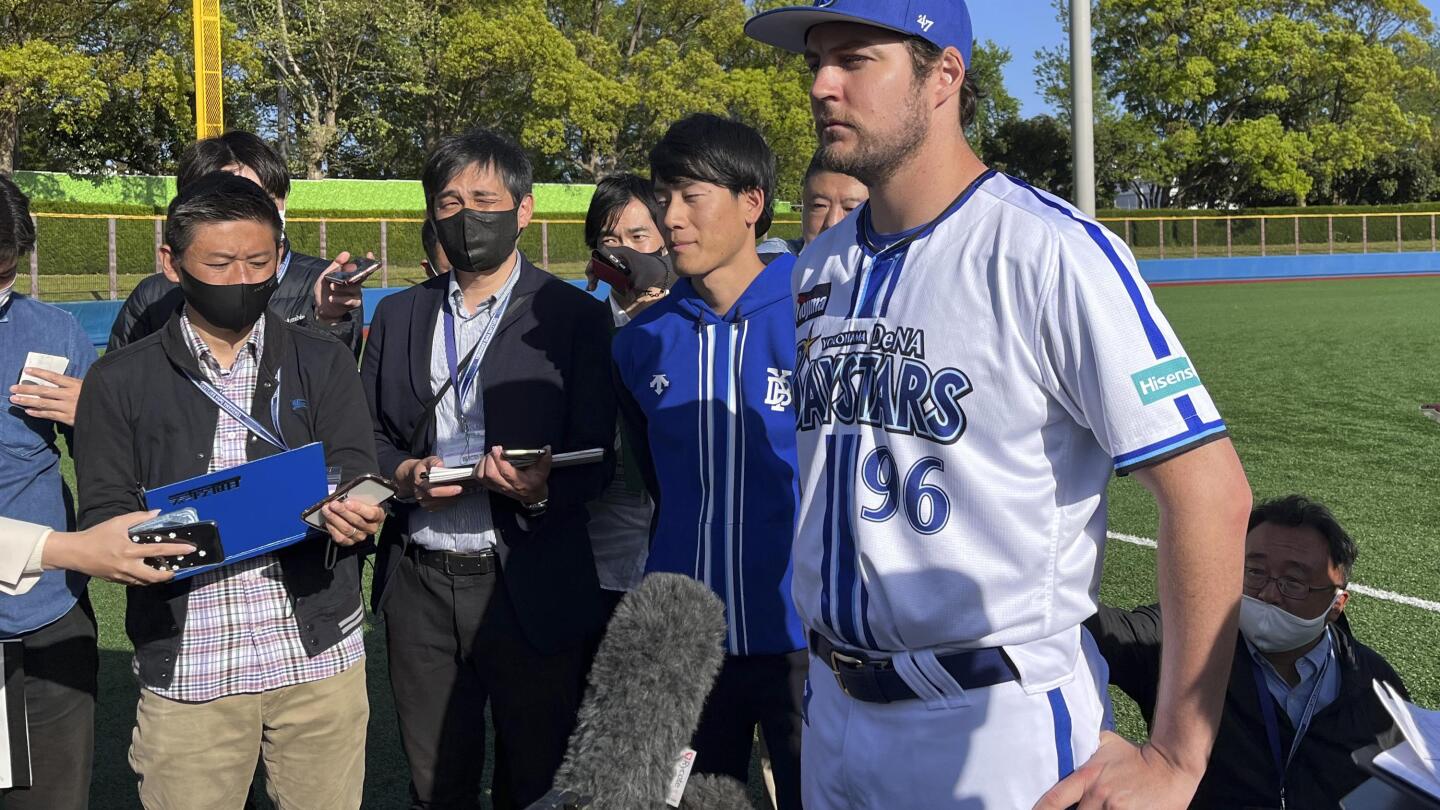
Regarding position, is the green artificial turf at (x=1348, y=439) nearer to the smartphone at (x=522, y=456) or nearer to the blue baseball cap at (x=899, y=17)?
the smartphone at (x=522, y=456)

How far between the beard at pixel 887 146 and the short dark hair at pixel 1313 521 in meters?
1.95

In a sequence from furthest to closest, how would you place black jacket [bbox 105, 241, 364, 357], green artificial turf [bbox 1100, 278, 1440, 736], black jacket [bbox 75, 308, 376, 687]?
green artificial turf [bbox 1100, 278, 1440, 736], black jacket [bbox 105, 241, 364, 357], black jacket [bbox 75, 308, 376, 687]

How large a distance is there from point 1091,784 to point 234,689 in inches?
84.7

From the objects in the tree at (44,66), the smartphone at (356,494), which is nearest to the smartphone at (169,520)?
the smartphone at (356,494)

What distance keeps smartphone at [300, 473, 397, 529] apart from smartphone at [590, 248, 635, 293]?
1.50 meters

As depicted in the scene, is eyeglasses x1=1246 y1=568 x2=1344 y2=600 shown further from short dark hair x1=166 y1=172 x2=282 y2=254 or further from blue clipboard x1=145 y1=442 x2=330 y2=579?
short dark hair x1=166 y1=172 x2=282 y2=254

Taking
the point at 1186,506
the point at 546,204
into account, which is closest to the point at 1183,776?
the point at 1186,506

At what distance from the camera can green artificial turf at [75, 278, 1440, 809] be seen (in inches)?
Answer: 187

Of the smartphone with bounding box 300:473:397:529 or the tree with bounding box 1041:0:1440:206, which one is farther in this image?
the tree with bounding box 1041:0:1440:206

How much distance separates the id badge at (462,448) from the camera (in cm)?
341

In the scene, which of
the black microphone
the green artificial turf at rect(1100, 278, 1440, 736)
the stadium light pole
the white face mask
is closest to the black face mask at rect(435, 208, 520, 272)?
the black microphone

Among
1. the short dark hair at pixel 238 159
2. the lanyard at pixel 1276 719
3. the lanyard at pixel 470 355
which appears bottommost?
the lanyard at pixel 1276 719

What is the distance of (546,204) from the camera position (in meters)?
41.3

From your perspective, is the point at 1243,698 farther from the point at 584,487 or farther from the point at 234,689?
the point at 234,689
